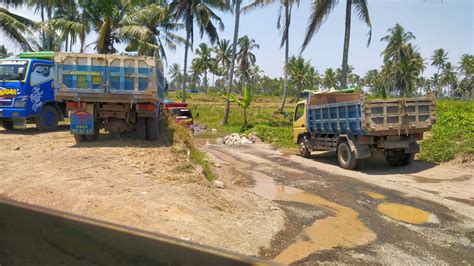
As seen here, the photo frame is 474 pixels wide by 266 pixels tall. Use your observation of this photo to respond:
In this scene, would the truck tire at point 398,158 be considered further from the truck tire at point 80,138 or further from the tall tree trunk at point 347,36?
the truck tire at point 80,138

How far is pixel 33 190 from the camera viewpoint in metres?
6.72

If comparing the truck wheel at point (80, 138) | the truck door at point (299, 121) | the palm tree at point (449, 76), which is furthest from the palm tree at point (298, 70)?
the truck wheel at point (80, 138)

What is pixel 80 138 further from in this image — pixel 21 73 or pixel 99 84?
pixel 21 73

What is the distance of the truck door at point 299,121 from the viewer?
1605 centimetres

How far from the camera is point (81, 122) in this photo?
10.3 meters

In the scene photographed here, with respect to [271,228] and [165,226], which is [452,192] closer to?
[271,228]

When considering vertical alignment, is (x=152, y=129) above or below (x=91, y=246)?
above

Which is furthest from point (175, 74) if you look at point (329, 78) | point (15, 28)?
point (15, 28)

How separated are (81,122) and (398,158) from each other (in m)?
9.34

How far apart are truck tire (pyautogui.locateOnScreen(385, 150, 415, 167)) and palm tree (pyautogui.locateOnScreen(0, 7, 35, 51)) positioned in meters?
20.4

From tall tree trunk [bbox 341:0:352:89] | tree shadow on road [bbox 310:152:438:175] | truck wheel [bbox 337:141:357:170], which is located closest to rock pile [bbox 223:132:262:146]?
tall tree trunk [bbox 341:0:352:89]

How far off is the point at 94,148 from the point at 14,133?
599 centimetres

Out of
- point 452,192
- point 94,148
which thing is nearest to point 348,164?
point 452,192

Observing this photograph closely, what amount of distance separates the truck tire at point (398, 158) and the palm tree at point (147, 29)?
11.6m
